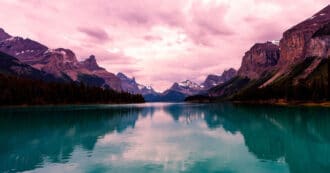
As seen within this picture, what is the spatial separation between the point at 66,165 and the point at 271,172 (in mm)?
25320

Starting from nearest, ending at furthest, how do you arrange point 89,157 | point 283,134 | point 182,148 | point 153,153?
point 89,157 → point 153,153 → point 182,148 → point 283,134

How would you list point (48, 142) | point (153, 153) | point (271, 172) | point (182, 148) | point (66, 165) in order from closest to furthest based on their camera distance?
point (271, 172)
point (66, 165)
point (153, 153)
point (182, 148)
point (48, 142)

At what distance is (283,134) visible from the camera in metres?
68.6

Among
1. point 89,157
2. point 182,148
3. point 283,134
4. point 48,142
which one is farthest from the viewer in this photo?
point 283,134

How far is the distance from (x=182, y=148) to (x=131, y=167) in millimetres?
15364

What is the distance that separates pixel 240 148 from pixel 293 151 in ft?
27.7

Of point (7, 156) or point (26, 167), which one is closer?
point (26, 167)

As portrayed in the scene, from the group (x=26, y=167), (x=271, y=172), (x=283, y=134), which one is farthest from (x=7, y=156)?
(x=283, y=134)

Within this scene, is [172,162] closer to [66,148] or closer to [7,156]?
[66,148]

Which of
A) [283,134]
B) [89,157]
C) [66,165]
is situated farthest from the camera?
[283,134]

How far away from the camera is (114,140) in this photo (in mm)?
60312

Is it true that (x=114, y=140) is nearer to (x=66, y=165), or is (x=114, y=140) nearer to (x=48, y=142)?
(x=48, y=142)

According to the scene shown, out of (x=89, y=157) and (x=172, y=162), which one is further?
(x=89, y=157)

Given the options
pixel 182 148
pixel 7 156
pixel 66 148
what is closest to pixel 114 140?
pixel 66 148
